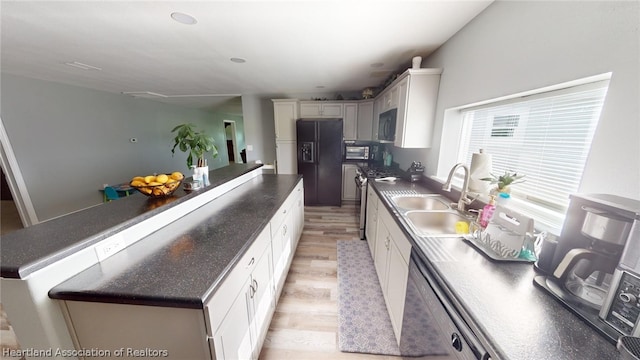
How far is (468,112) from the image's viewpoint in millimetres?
1881

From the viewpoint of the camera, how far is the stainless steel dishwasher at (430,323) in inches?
26.3

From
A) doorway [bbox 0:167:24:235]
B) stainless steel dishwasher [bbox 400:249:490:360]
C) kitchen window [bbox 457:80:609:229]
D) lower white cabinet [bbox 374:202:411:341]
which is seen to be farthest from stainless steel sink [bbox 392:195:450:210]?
doorway [bbox 0:167:24:235]

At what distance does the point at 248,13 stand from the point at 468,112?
6.76 feet

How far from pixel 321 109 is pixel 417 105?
230cm

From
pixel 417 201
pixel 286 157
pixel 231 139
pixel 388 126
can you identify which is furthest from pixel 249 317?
pixel 231 139

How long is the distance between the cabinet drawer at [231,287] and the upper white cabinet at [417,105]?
6.25ft

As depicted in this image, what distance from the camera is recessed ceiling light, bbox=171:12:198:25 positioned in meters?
1.51

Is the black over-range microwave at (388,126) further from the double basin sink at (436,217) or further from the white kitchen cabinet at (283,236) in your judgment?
the white kitchen cabinet at (283,236)

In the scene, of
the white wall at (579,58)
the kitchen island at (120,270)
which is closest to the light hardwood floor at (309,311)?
the kitchen island at (120,270)

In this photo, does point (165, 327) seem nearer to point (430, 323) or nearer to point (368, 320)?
point (430, 323)

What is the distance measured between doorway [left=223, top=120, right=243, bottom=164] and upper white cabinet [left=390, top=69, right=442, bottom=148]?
6.25 m

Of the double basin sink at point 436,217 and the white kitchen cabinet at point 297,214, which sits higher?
the double basin sink at point 436,217

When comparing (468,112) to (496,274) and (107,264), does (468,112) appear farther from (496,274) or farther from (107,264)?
(107,264)

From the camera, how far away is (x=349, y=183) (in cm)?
420
